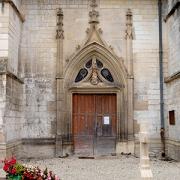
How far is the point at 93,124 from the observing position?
454 inches

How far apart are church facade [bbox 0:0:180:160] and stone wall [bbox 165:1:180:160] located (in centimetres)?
3

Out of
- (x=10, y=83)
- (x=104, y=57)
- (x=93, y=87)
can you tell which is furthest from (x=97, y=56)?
(x=10, y=83)

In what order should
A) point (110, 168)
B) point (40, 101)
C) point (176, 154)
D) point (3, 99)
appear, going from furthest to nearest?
1. point (40, 101)
2. point (176, 154)
3. point (3, 99)
4. point (110, 168)

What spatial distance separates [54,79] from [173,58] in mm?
3624

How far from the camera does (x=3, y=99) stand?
31.3 feet

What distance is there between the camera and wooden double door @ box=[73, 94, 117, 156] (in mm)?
11469

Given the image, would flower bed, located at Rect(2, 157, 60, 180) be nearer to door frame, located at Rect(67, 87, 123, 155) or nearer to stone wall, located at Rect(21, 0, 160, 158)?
stone wall, located at Rect(21, 0, 160, 158)

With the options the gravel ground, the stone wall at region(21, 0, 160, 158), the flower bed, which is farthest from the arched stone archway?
the flower bed

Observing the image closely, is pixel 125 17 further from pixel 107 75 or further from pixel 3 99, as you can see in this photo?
pixel 3 99

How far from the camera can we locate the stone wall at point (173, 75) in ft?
34.4

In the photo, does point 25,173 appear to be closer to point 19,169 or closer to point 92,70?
point 19,169

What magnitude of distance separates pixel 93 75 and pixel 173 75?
2403 mm

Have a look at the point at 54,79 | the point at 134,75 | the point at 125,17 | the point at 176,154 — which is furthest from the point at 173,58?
the point at 54,79

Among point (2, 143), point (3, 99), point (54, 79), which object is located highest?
point (54, 79)
